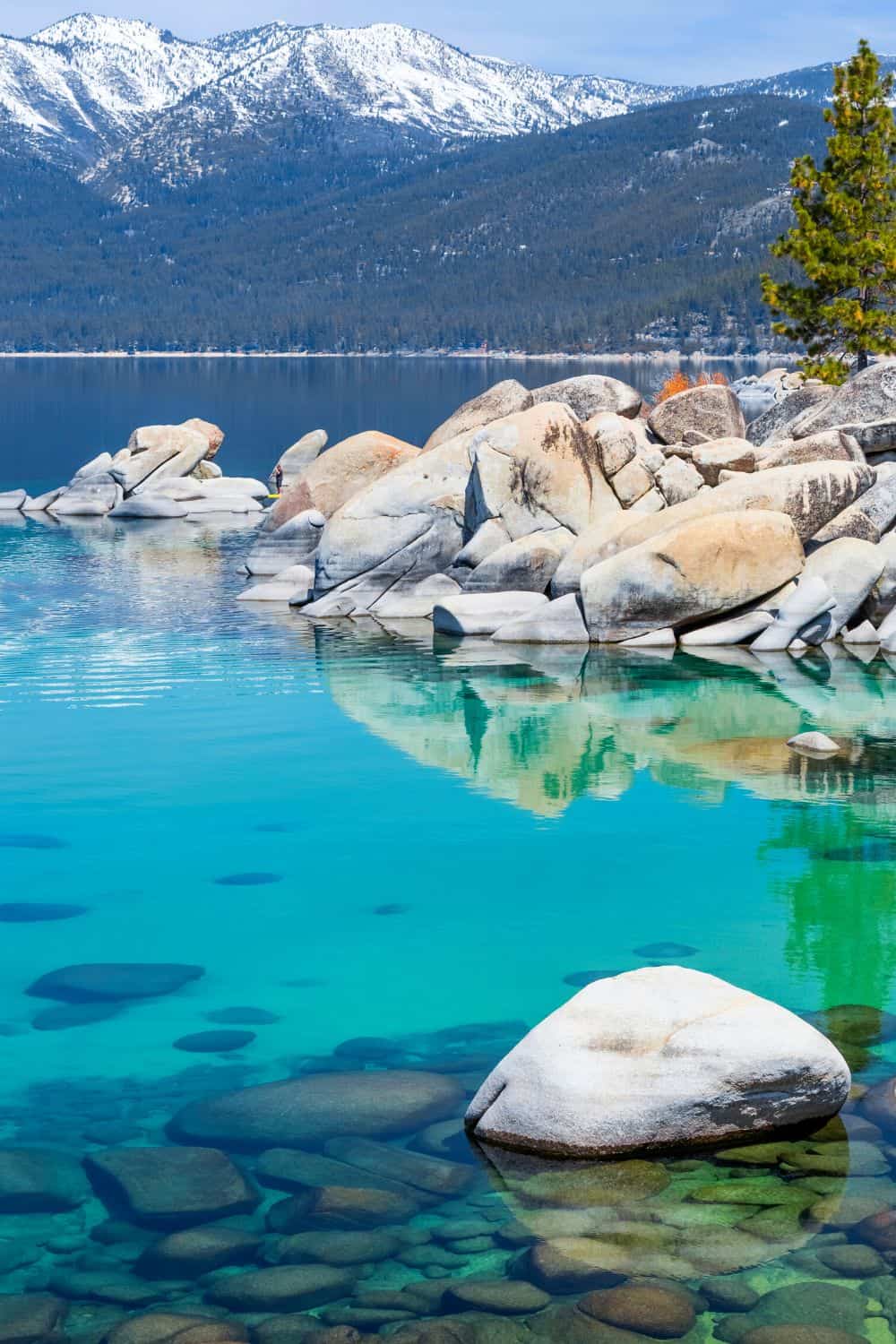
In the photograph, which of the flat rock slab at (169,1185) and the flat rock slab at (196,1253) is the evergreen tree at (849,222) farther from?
the flat rock slab at (196,1253)

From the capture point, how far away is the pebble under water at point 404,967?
823 centimetres

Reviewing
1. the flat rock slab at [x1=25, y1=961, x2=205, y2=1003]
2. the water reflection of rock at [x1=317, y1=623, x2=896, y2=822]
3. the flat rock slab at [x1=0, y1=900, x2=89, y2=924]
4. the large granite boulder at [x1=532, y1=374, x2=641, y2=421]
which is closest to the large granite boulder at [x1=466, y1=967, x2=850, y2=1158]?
the flat rock slab at [x1=25, y1=961, x2=205, y2=1003]

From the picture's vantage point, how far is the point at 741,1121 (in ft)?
31.1

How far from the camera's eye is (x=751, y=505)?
93.1ft

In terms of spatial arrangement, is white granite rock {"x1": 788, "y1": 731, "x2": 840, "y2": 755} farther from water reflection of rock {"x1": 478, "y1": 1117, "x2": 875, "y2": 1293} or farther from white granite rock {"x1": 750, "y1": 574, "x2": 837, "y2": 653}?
water reflection of rock {"x1": 478, "y1": 1117, "x2": 875, "y2": 1293}

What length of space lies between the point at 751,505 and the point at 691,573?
2.39 meters

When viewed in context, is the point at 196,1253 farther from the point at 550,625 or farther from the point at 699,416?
the point at 699,416

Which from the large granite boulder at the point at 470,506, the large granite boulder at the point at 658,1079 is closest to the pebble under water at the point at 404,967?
the large granite boulder at the point at 658,1079

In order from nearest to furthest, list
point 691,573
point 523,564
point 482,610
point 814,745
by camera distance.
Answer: point 814,745 → point 691,573 → point 482,610 → point 523,564

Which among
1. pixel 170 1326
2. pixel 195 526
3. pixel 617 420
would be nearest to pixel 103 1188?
pixel 170 1326

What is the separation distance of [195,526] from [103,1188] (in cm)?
3910

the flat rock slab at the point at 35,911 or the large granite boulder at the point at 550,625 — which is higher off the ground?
the large granite boulder at the point at 550,625

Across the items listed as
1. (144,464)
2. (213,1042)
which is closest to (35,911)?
(213,1042)

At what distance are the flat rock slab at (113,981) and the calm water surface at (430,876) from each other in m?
0.21
